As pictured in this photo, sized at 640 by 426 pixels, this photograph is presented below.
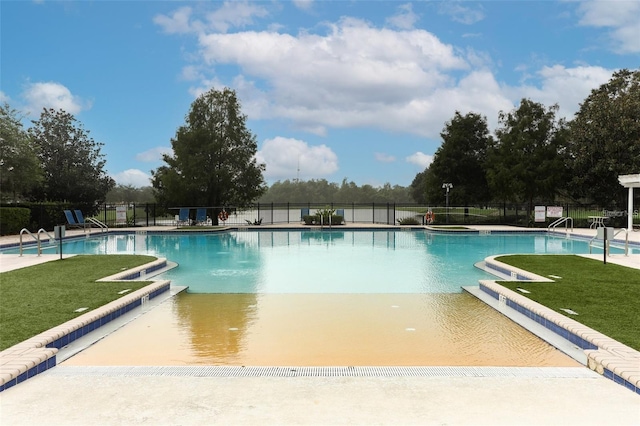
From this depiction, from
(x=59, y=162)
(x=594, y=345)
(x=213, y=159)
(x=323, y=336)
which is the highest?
(x=213, y=159)

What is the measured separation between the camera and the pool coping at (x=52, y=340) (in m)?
3.77

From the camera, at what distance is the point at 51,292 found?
6.89 meters

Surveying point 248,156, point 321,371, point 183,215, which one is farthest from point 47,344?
point 248,156

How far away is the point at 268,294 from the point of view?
7.90 meters

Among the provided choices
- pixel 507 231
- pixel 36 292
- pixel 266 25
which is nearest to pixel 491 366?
pixel 36 292

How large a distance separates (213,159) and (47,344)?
22.3m

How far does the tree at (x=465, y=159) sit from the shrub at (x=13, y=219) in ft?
72.1

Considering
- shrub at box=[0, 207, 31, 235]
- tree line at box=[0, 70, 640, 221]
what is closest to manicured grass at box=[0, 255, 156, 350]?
shrub at box=[0, 207, 31, 235]

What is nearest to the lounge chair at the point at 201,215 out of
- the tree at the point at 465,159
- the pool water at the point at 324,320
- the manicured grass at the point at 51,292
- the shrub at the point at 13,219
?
the shrub at the point at 13,219

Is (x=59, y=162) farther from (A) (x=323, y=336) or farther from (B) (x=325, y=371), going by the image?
(B) (x=325, y=371)

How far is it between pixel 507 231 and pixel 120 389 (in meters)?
20.3

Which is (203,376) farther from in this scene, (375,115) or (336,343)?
(375,115)

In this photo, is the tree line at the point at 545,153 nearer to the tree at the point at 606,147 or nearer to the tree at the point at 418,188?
the tree at the point at 606,147

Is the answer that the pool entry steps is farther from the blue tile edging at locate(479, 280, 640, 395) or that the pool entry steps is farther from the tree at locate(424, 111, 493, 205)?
the tree at locate(424, 111, 493, 205)
